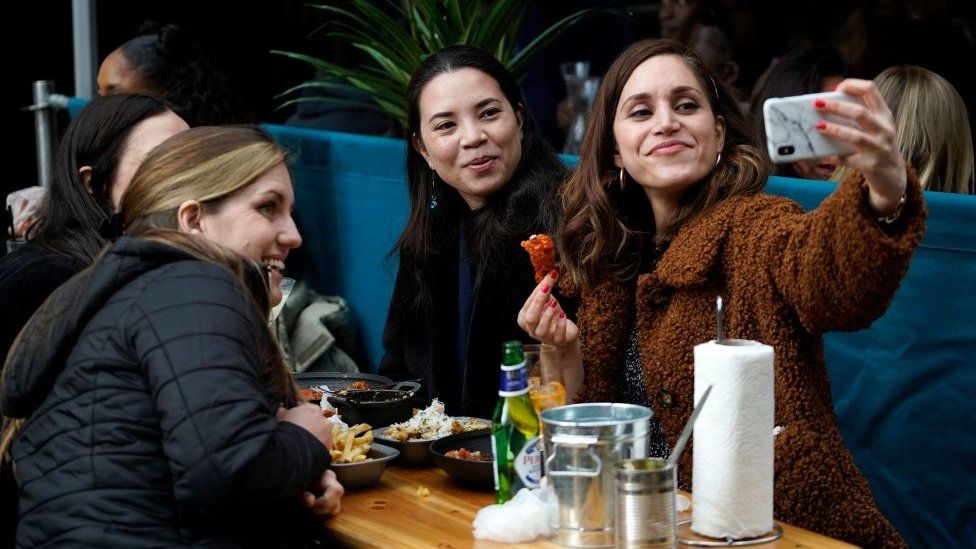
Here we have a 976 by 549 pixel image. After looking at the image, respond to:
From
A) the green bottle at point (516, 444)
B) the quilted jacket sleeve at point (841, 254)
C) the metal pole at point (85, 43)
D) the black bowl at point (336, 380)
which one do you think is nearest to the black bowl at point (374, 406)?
the black bowl at point (336, 380)

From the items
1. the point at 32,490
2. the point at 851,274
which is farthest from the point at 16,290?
the point at 851,274

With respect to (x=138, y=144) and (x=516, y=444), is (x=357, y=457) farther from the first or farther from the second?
(x=138, y=144)

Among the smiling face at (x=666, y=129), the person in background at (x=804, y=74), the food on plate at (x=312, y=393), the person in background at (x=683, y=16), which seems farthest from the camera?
the person in background at (x=683, y=16)

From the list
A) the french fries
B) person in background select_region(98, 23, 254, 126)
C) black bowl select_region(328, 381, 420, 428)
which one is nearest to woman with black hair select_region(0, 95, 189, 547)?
black bowl select_region(328, 381, 420, 428)

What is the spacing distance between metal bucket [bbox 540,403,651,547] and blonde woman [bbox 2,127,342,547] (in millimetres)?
471

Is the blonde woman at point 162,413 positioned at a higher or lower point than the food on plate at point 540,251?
lower

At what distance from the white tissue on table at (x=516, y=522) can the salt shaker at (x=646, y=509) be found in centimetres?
21

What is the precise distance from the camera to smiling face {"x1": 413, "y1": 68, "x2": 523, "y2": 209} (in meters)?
3.82

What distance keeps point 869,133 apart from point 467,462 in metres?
1.06

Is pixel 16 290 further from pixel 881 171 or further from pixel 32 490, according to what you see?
pixel 881 171

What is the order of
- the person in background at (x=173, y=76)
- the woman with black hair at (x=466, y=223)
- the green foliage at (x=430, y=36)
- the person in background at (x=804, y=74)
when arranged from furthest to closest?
the green foliage at (x=430, y=36) < the person in background at (x=173, y=76) < the person in background at (x=804, y=74) < the woman with black hair at (x=466, y=223)

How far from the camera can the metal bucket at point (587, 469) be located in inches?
85.8

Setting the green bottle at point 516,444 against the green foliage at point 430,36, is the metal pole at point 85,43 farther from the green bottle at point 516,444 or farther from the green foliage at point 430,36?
the green bottle at point 516,444

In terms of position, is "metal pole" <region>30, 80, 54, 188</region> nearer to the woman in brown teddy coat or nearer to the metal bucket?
the woman in brown teddy coat
